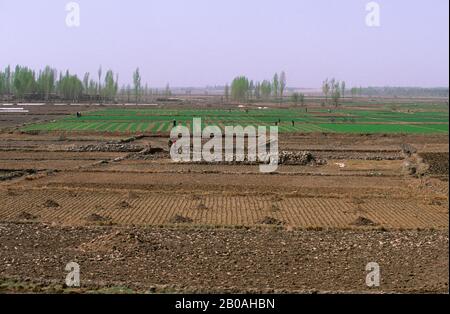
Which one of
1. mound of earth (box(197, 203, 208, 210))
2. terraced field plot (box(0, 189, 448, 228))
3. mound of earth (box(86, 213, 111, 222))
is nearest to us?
mound of earth (box(86, 213, 111, 222))

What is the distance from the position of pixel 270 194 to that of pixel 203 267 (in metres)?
7.44

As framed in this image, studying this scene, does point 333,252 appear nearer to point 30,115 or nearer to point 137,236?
point 137,236

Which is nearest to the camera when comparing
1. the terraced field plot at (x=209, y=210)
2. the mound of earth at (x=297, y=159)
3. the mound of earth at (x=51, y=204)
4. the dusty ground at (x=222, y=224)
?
the dusty ground at (x=222, y=224)

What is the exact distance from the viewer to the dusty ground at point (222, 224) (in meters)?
8.72

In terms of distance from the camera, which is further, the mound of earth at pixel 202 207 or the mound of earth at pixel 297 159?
the mound of earth at pixel 297 159

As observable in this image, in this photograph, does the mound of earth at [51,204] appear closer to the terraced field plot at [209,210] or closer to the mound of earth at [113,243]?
the terraced field plot at [209,210]

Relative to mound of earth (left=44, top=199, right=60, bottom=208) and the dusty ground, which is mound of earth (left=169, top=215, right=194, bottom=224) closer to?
the dusty ground

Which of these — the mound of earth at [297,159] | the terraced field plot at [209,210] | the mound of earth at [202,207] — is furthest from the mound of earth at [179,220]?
the mound of earth at [297,159]

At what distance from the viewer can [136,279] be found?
8.55 m

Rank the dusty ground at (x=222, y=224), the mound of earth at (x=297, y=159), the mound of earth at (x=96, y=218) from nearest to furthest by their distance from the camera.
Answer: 1. the dusty ground at (x=222, y=224)
2. the mound of earth at (x=96, y=218)
3. the mound of earth at (x=297, y=159)

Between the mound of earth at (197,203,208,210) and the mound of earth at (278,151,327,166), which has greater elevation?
the mound of earth at (278,151,327,166)

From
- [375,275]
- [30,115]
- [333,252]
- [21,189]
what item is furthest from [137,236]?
[30,115]

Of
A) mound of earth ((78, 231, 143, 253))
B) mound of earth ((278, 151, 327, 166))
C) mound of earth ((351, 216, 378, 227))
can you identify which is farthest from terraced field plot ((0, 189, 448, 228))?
mound of earth ((278, 151, 327, 166))

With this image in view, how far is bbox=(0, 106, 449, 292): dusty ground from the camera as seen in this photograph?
8719 millimetres
